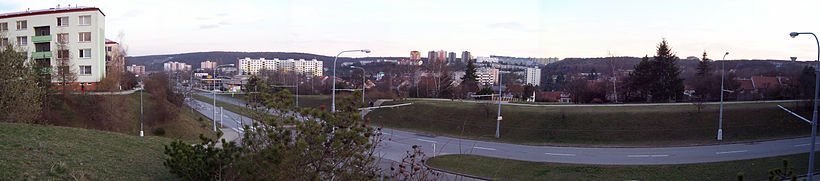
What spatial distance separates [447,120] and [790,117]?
2133 cm

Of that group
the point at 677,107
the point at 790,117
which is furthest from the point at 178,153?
the point at 790,117

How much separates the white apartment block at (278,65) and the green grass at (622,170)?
1731 inches

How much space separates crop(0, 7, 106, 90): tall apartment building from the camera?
34.5m

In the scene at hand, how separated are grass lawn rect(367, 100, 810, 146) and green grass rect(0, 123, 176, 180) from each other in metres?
16.5

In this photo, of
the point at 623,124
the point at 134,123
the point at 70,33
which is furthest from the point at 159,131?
the point at 623,124

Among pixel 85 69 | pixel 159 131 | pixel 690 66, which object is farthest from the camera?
pixel 690 66

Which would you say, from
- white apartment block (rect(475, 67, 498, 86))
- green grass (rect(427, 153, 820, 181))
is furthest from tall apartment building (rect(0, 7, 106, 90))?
white apartment block (rect(475, 67, 498, 86))

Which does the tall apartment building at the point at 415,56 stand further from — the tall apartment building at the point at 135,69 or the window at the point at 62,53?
the window at the point at 62,53

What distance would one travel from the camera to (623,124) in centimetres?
2639

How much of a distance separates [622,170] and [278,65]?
194ft

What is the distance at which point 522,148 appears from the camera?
2281 centimetres

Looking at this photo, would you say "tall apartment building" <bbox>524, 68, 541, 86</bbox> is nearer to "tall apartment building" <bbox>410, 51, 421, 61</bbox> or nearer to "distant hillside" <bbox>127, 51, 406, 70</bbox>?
"tall apartment building" <bbox>410, 51, 421, 61</bbox>

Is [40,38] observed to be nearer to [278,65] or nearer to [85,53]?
[85,53]

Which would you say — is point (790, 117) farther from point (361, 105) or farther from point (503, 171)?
point (361, 105)
